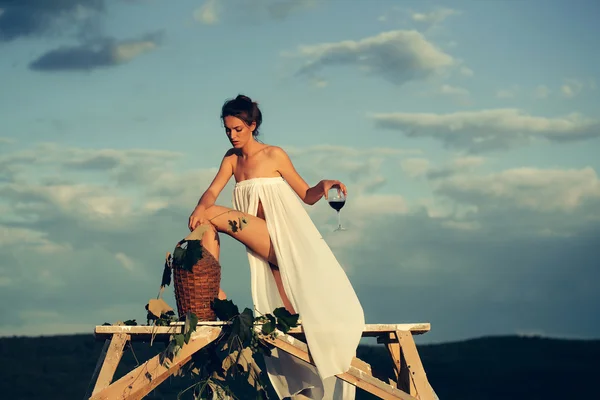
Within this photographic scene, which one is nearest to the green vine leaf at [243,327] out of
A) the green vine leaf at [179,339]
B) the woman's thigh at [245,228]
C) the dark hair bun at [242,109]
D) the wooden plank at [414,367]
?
the green vine leaf at [179,339]

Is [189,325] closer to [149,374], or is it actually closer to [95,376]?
[149,374]

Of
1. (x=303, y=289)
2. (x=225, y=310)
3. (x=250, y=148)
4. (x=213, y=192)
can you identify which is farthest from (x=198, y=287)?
(x=250, y=148)

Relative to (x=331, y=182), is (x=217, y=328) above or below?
below

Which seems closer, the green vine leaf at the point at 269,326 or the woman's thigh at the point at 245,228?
the green vine leaf at the point at 269,326

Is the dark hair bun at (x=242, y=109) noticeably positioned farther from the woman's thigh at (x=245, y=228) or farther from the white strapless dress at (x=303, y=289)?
the woman's thigh at (x=245, y=228)

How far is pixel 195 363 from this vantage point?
6723 millimetres

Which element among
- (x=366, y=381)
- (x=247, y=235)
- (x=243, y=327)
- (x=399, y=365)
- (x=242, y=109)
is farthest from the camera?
(x=399, y=365)

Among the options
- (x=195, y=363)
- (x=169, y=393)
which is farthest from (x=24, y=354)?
(x=195, y=363)

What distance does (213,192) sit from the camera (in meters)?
6.84

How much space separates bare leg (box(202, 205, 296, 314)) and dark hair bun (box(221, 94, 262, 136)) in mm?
727

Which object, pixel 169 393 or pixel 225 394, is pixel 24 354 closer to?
pixel 169 393

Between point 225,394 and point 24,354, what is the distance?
5.90m

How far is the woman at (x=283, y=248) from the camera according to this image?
20.8ft

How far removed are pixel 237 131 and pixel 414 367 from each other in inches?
85.4
